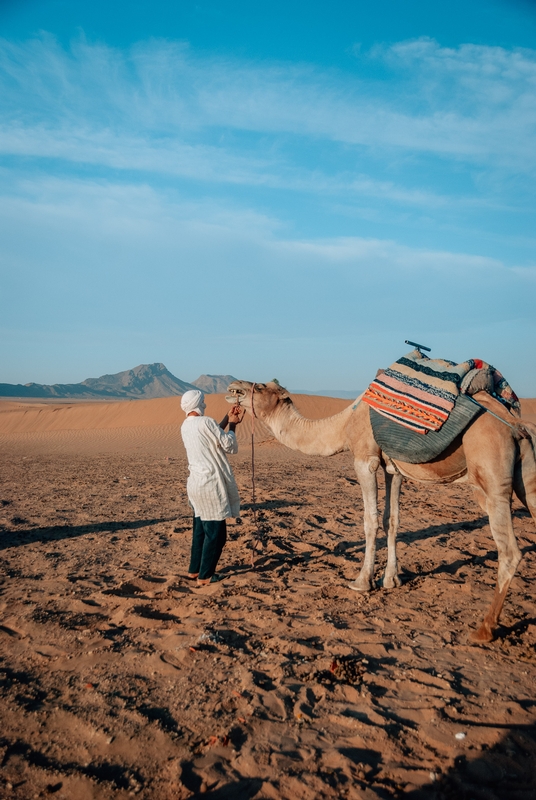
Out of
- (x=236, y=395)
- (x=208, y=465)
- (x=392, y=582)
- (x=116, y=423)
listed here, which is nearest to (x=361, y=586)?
(x=392, y=582)

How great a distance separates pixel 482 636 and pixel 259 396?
10.9 ft

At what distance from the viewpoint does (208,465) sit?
5684 mm

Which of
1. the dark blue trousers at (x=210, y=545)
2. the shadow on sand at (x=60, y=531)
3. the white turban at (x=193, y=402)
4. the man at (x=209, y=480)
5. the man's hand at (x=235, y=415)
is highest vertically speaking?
the white turban at (x=193, y=402)

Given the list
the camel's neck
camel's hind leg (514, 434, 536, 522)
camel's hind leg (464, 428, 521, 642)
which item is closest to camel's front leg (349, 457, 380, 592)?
the camel's neck

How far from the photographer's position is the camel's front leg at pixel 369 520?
5539 millimetres

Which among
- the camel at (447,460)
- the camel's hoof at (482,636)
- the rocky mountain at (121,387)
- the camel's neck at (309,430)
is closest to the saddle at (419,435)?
the camel at (447,460)

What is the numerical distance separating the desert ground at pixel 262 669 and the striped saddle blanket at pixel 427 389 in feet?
6.10

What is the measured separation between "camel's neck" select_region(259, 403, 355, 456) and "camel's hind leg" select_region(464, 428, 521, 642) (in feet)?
5.53

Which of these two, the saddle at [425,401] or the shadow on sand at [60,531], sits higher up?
the saddle at [425,401]

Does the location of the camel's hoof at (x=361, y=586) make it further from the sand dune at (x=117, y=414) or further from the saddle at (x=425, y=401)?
the sand dune at (x=117, y=414)

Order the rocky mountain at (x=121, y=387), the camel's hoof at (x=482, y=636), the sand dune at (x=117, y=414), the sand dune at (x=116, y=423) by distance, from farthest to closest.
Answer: the rocky mountain at (x=121, y=387) → the sand dune at (x=117, y=414) → the sand dune at (x=116, y=423) → the camel's hoof at (x=482, y=636)

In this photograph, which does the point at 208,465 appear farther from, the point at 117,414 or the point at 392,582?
the point at 117,414

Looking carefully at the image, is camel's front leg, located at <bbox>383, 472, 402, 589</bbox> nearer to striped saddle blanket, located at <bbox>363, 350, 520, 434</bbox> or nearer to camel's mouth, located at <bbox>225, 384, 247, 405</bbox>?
striped saddle blanket, located at <bbox>363, 350, 520, 434</bbox>

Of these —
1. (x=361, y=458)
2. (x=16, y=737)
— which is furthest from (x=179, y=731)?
(x=361, y=458)
